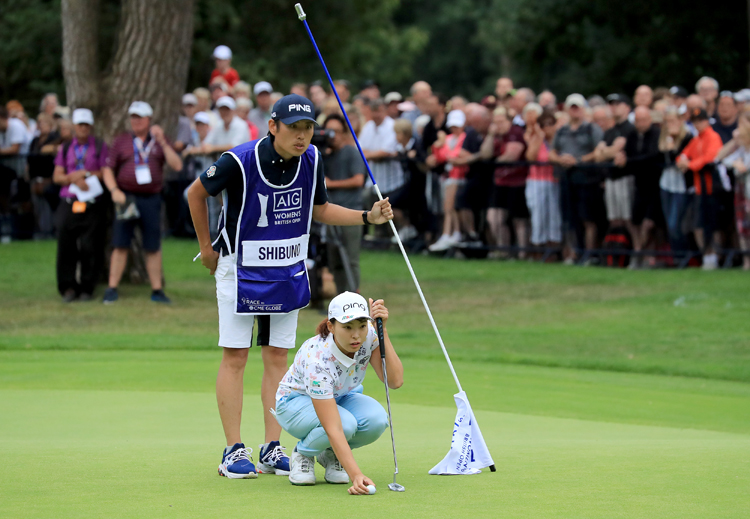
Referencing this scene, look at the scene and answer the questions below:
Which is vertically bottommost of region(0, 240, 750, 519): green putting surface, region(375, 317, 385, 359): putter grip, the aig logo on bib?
region(0, 240, 750, 519): green putting surface

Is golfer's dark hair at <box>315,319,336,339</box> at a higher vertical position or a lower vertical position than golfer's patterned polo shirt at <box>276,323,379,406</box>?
higher

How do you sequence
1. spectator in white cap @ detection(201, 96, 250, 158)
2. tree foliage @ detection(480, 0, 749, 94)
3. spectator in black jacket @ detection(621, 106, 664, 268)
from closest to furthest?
spectator in black jacket @ detection(621, 106, 664, 268)
spectator in white cap @ detection(201, 96, 250, 158)
tree foliage @ detection(480, 0, 749, 94)

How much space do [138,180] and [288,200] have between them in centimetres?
793

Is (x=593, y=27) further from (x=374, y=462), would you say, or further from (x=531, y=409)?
(x=374, y=462)

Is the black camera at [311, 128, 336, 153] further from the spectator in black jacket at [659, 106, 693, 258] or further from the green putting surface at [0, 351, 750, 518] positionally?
the spectator in black jacket at [659, 106, 693, 258]

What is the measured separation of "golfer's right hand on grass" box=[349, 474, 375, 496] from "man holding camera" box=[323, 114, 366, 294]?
296 inches

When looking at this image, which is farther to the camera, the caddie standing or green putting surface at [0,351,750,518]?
the caddie standing

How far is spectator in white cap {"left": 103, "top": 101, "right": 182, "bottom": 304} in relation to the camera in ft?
43.8

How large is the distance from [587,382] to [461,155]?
813 centimetres

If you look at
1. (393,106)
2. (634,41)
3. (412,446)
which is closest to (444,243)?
(393,106)

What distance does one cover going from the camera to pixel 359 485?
16.6 ft

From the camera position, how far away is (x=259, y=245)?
574 cm

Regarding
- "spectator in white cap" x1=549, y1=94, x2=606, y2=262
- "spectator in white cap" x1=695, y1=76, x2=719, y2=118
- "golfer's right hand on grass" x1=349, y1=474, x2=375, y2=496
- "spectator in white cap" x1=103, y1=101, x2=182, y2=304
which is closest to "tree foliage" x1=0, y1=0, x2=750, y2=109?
"spectator in white cap" x1=695, y1=76, x2=719, y2=118

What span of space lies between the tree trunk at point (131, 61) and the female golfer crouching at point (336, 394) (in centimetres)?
976
